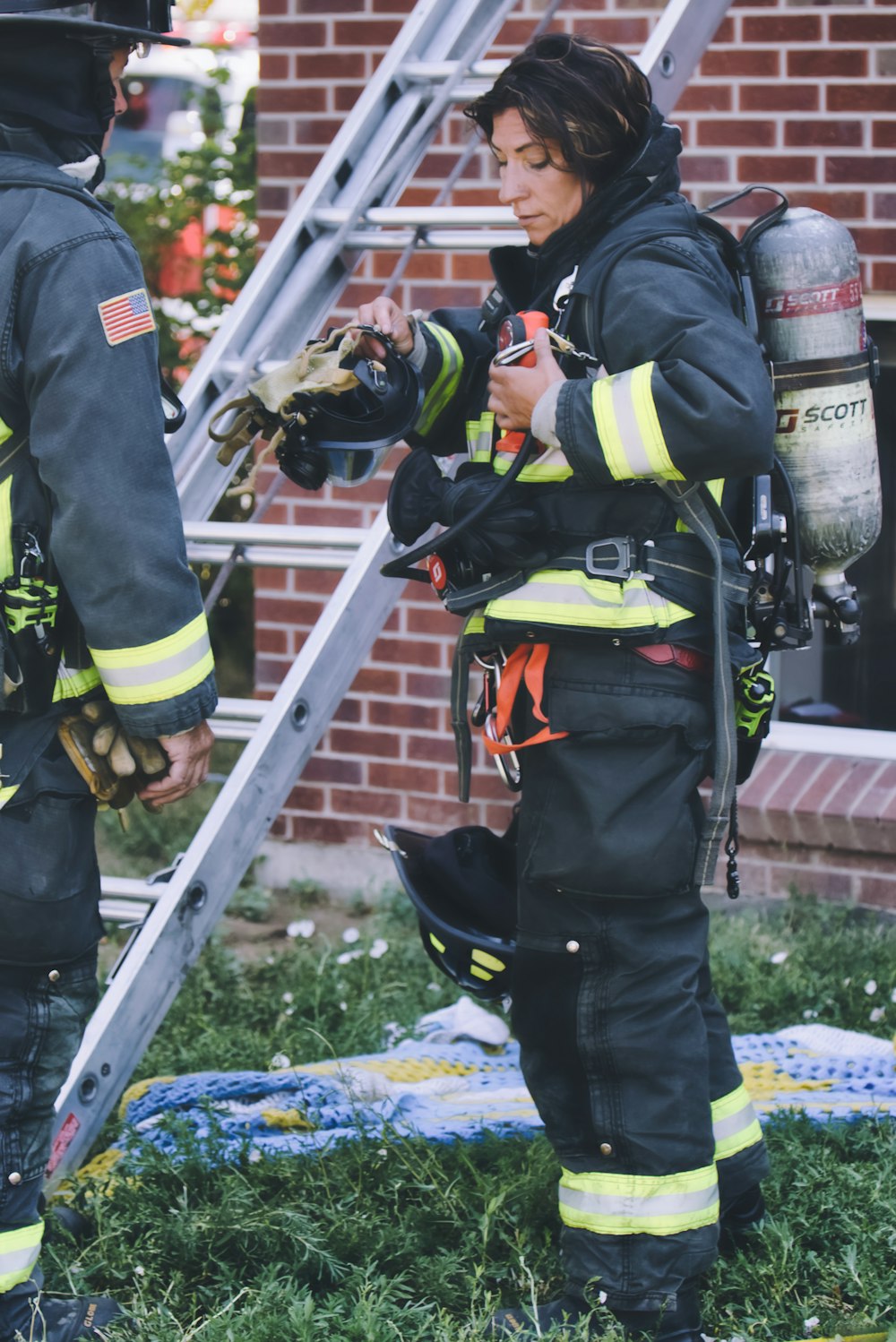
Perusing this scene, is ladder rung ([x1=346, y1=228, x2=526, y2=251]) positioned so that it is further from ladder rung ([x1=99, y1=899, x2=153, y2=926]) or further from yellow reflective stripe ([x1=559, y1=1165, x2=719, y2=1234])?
yellow reflective stripe ([x1=559, y1=1165, x2=719, y2=1234])

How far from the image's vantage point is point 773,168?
5.02 meters

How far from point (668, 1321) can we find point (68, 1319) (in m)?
1.08

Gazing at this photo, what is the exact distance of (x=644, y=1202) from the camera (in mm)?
2852

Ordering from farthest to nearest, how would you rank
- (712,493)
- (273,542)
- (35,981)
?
(273,542)
(712,493)
(35,981)

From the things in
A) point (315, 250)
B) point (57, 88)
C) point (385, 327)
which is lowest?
point (385, 327)

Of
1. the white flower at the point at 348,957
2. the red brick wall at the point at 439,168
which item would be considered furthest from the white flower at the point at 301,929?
the red brick wall at the point at 439,168

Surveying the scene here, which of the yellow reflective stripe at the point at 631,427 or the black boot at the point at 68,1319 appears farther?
the black boot at the point at 68,1319

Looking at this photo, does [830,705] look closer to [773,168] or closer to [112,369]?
[773,168]

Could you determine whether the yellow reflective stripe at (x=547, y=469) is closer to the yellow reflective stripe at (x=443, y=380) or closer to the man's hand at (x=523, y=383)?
the man's hand at (x=523, y=383)

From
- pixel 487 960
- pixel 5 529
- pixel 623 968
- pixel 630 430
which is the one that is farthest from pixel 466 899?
pixel 5 529

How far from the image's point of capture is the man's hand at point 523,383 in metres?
2.76

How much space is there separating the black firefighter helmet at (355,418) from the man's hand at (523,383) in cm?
29

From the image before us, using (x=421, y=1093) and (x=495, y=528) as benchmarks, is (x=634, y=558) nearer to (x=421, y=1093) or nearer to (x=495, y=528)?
(x=495, y=528)

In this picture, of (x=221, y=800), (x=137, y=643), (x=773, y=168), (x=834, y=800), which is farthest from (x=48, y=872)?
(x=773, y=168)
